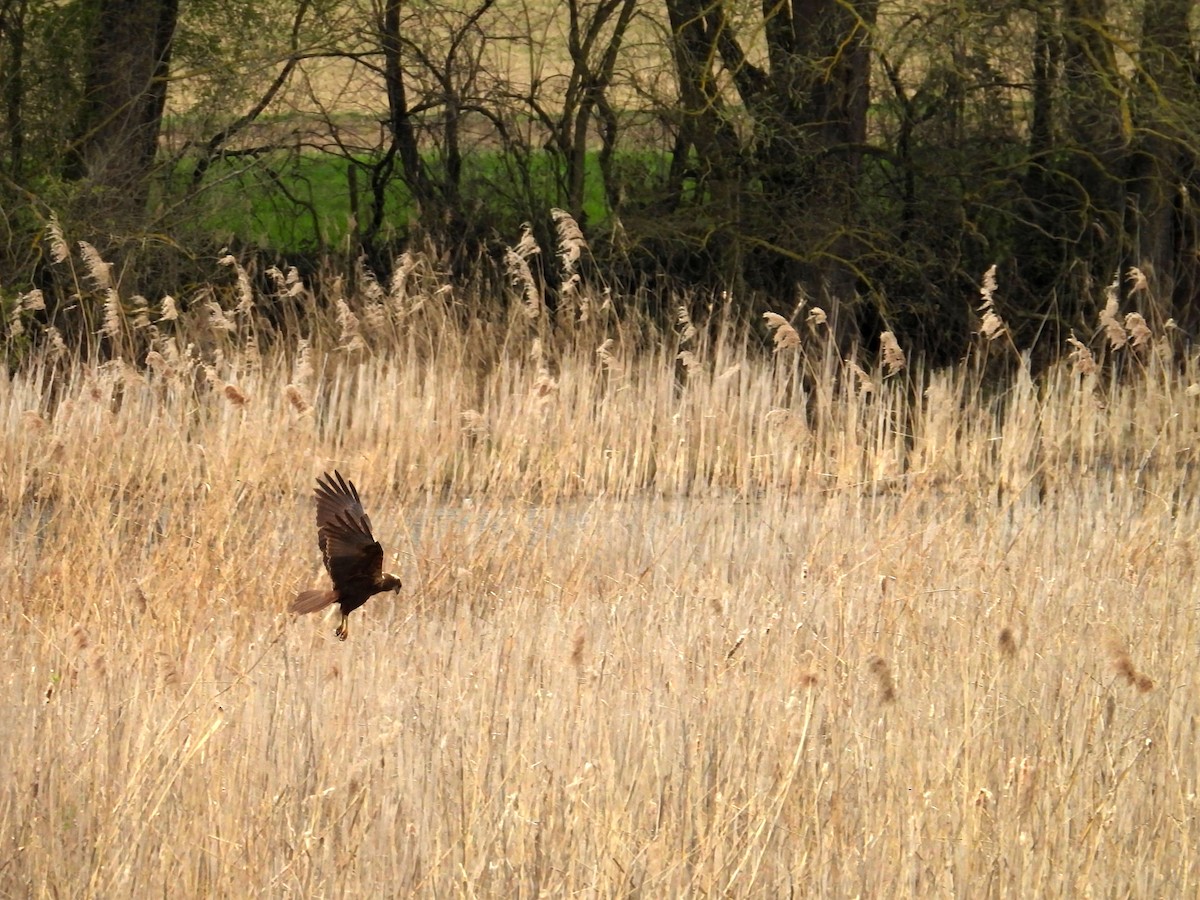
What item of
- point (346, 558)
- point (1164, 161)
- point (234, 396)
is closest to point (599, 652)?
point (346, 558)

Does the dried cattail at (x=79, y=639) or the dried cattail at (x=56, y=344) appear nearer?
the dried cattail at (x=79, y=639)

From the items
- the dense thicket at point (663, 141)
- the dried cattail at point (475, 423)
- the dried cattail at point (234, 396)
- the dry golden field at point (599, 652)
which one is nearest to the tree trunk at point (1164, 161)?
the dense thicket at point (663, 141)

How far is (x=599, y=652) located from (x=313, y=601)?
2.60 feet

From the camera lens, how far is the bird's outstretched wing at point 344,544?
419 cm

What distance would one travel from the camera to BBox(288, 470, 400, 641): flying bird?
13.7ft

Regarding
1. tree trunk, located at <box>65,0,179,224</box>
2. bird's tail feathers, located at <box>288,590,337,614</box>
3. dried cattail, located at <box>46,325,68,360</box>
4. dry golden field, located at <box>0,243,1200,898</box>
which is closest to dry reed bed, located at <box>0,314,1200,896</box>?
dry golden field, located at <box>0,243,1200,898</box>

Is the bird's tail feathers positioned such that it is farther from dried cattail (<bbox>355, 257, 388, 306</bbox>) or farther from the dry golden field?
dried cattail (<bbox>355, 257, 388, 306</bbox>)

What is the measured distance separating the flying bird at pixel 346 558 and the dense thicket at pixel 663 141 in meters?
5.27

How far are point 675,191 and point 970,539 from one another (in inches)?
230

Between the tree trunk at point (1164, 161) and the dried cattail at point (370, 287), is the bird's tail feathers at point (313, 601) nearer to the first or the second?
the dried cattail at point (370, 287)

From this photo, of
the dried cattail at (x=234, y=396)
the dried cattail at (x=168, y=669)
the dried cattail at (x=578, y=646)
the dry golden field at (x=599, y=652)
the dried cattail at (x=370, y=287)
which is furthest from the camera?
the dried cattail at (x=370, y=287)

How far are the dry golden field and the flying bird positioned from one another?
0.58ft

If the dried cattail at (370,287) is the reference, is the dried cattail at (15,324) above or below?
below

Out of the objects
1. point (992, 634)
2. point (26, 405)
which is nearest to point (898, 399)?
point (992, 634)
